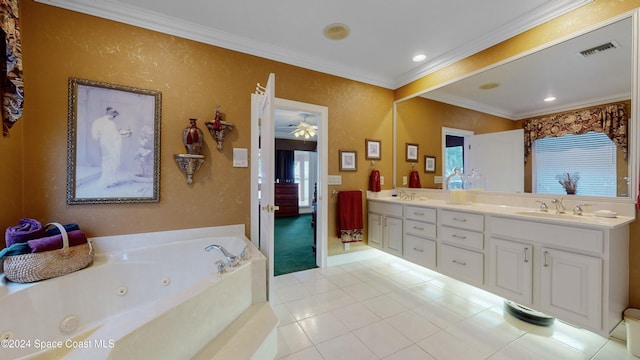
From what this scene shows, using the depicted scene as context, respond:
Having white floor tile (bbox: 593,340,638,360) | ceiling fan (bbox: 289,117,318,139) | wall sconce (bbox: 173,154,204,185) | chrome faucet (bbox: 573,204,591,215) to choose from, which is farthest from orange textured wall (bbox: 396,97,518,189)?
wall sconce (bbox: 173,154,204,185)

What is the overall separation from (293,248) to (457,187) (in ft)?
8.58

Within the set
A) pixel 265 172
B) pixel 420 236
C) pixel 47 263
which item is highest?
pixel 265 172

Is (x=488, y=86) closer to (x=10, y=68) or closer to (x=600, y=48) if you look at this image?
(x=600, y=48)

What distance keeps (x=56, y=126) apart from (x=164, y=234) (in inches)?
46.3

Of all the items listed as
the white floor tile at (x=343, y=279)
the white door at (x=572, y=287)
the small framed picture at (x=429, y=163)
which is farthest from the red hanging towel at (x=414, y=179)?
the white door at (x=572, y=287)

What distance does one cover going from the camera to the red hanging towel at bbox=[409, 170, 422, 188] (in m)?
3.34

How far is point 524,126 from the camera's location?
224cm

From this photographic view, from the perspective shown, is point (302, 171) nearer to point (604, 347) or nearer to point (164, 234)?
point (164, 234)

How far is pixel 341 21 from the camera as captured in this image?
2188 mm

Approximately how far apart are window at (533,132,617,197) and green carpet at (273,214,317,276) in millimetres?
2637

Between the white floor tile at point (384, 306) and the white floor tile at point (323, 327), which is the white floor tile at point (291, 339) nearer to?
the white floor tile at point (323, 327)

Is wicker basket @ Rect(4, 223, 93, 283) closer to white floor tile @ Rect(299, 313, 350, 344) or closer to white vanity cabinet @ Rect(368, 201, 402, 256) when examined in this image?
white floor tile @ Rect(299, 313, 350, 344)

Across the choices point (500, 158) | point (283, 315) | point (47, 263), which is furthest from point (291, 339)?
point (500, 158)

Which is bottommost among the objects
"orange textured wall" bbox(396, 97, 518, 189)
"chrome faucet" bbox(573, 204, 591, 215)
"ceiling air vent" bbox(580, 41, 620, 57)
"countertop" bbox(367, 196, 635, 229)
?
"countertop" bbox(367, 196, 635, 229)
